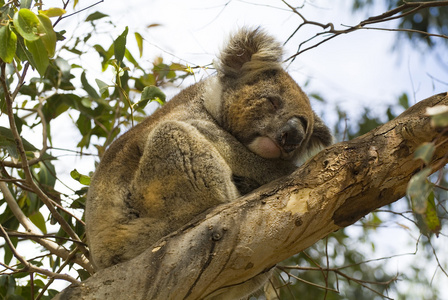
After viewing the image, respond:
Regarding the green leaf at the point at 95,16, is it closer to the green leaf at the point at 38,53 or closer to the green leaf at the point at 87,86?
the green leaf at the point at 87,86

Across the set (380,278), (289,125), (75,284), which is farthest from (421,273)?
(75,284)

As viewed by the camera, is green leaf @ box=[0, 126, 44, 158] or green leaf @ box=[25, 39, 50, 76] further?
green leaf @ box=[0, 126, 44, 158]

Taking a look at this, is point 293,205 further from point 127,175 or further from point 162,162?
point 127,175

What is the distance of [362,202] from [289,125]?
1.03 m

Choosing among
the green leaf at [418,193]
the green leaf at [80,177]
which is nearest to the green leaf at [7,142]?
the green leaf at [80,177]

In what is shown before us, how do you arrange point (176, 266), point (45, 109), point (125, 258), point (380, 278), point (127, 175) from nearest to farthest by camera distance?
1. point (176, 266)
2. point (125, 258)
3. point (127, 175)
4. point (45, 109)
5. point (380, 278)

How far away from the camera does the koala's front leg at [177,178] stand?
2844mm

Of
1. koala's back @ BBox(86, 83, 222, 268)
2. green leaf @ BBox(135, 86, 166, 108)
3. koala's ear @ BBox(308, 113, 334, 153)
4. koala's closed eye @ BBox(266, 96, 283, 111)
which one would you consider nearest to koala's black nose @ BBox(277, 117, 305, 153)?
koala's closed eye @ BBox(266, 96, 283, 111)

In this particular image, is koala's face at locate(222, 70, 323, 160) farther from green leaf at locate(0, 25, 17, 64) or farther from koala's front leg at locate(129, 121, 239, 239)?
green leaf at locate(0, 25, 17, 64)

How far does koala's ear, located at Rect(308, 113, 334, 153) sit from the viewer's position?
3.76 m

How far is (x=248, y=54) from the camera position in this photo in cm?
376

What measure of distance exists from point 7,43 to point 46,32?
20cm

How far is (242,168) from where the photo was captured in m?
3.25

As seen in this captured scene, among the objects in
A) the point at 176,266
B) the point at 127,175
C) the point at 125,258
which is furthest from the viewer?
the point at 127,175
